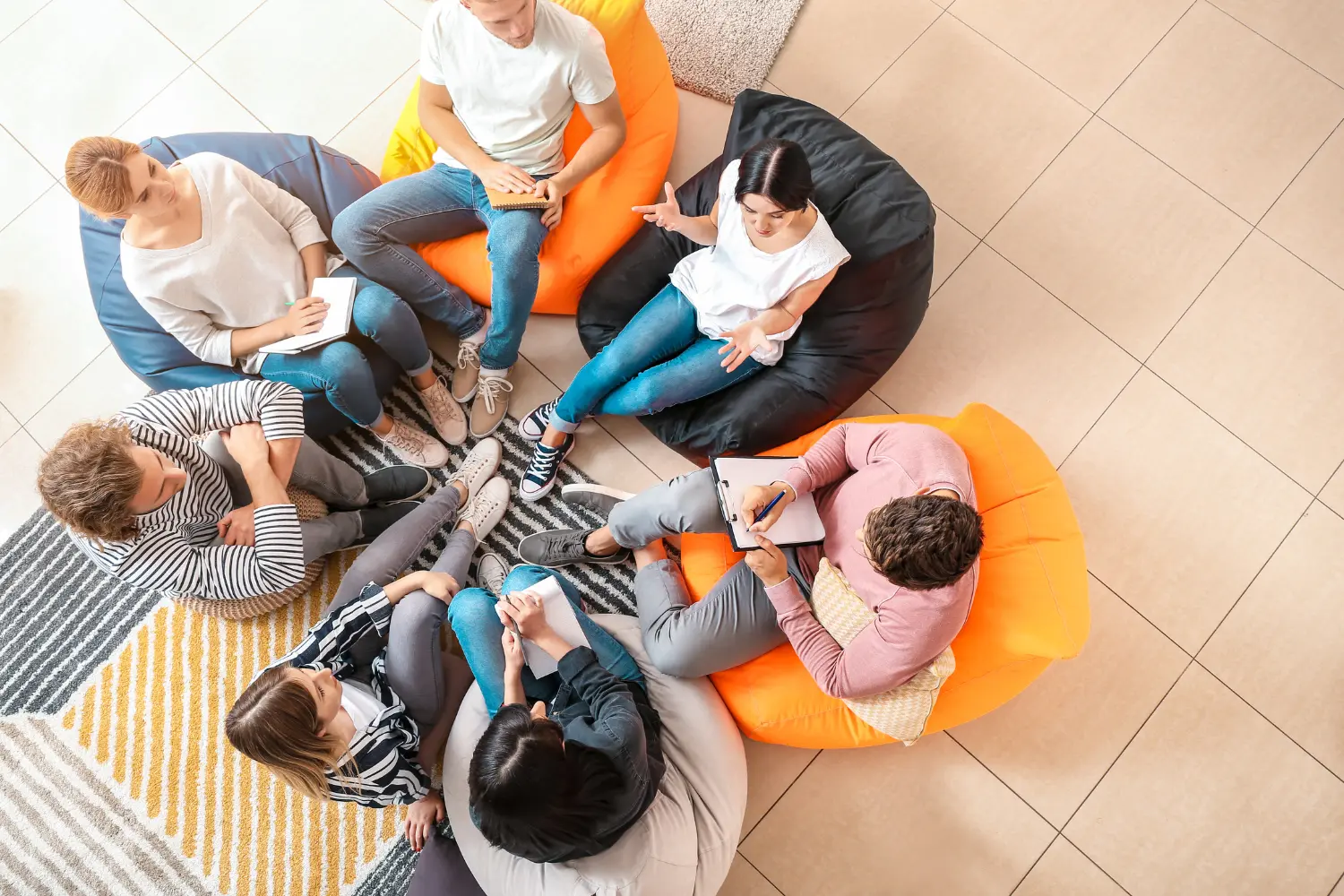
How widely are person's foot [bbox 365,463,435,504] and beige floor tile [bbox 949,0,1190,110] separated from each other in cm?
256

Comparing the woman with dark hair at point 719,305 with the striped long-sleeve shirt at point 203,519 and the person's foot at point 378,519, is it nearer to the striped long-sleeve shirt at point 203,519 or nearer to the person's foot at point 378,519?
the person's foot at point 378,519

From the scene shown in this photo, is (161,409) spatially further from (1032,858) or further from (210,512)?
(1032,858)

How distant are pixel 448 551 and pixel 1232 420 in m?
2.52

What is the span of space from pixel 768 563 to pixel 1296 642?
177 cm

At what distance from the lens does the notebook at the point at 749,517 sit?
2.05 metres

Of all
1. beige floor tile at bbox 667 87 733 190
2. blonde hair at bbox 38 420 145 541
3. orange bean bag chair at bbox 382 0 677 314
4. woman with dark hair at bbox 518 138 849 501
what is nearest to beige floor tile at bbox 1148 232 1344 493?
woman with dark hair at bbox 518 138 849 501

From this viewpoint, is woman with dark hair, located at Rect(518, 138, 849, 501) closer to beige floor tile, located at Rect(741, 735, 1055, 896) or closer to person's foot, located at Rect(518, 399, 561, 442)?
person's foot, located at Rect(518, 399, 561, 442)

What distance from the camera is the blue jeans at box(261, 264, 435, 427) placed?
2.34 meters

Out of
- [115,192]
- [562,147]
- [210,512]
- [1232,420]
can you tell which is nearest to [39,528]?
[210,512]

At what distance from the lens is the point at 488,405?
2.64 meters

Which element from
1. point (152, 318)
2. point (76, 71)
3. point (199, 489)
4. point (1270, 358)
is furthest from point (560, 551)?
point (76, 71)

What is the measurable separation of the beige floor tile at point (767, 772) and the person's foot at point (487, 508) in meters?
1.00

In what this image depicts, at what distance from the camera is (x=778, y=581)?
202 cm

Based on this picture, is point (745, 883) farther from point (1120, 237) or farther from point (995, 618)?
point (1120, 237)
